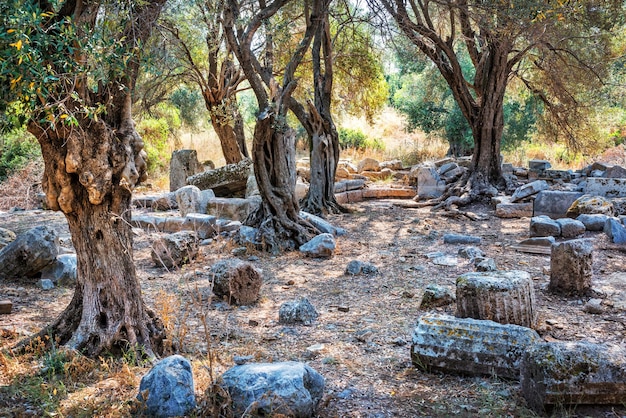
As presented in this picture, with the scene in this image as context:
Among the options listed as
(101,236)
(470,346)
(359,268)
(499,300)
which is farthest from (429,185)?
(101,236)

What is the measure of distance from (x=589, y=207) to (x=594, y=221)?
858 millimetres

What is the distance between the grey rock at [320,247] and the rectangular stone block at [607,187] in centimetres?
667

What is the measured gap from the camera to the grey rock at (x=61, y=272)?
21.7 ft

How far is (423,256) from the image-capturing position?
8.21 m

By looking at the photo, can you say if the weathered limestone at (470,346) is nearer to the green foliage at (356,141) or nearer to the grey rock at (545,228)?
the grey rock at (545,228)

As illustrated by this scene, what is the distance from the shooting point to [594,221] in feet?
30.2

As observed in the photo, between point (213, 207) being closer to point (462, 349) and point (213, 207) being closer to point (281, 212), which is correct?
point (281, 212)

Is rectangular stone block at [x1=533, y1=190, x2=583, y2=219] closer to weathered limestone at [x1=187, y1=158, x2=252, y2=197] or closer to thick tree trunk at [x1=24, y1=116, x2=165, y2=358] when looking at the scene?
weathered limestone at [x1=187, y1=158, x2=252, y2=197]

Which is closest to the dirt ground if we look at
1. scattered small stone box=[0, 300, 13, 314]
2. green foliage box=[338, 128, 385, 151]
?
scattered small stone box=[0, 300, 13, 314]

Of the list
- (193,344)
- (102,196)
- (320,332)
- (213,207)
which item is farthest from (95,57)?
(213,207)

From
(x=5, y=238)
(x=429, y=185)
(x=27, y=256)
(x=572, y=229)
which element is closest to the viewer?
(x=27, y=256)

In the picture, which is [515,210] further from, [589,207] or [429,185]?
[429,185]

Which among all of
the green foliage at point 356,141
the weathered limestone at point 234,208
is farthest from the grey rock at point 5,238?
the green foliage at point 356,141

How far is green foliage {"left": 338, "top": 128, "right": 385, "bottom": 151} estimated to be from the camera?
22922 mm
